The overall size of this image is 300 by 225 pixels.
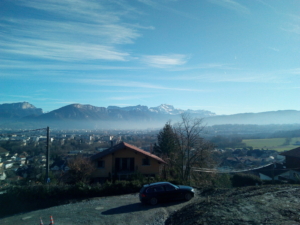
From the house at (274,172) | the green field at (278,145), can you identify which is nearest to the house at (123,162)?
the house at (274,172)

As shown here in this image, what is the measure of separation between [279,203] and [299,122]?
6628 cm

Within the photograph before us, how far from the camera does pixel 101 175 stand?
20.2 metres

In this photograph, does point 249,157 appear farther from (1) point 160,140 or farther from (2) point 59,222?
(2) point 59,222

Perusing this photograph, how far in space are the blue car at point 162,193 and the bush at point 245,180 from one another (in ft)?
31.8

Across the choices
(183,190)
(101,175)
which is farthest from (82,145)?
(183,190)

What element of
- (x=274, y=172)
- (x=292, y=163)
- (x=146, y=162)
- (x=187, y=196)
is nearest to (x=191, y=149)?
(x=146, y=162)

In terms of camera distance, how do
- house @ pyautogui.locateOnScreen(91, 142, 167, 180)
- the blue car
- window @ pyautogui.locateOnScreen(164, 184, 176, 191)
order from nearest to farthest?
1. the blue car
2. window @ pyautogui.locateOnScreen(164, 184, 176, 191)
3. house @ pyautogui.locateOnScreen(91, 142, 167, 180)

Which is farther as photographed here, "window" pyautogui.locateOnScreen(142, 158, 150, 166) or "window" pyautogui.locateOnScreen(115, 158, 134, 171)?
"window" pyautogui.locateOnScreen(142, 158, 150, 166)

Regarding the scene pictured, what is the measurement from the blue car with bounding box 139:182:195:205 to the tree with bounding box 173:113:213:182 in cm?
1013

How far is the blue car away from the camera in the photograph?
1016cm

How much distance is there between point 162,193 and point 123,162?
433 inches

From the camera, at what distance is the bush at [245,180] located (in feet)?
58.8

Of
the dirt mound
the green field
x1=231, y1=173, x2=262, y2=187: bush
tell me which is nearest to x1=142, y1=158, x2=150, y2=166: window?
x1=231, y1=173, x2=262, y2=187: bush

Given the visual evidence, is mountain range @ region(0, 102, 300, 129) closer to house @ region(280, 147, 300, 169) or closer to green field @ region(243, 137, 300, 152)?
green field @ region(243, 137, 300, 152)
